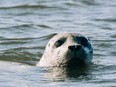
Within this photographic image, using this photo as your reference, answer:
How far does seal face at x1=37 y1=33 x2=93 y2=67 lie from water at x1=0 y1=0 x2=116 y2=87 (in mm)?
199

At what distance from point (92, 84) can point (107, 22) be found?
6.79m

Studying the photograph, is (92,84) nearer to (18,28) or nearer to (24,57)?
(24,57)

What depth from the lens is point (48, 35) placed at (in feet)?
42.9

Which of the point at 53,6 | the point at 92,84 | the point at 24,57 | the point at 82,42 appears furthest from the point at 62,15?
the point at 92,84

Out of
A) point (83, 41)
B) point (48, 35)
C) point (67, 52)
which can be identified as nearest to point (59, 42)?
point (83, 41)

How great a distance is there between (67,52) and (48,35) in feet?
15.4

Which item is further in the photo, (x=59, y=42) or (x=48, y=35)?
(x=48, y=35)

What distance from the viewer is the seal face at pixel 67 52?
27.6 ft

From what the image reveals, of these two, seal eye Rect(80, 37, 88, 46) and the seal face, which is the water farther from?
seal eye Rect(80, 37, 88, 46)

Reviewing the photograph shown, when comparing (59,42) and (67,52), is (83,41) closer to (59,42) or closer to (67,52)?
(59,42)

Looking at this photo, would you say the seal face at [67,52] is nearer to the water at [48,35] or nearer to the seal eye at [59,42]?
the seal eye at [59,42]

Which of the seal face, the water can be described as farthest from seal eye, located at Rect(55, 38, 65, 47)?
the water

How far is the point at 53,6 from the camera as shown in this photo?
16.8m

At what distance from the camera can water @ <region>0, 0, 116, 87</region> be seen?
8352mm
